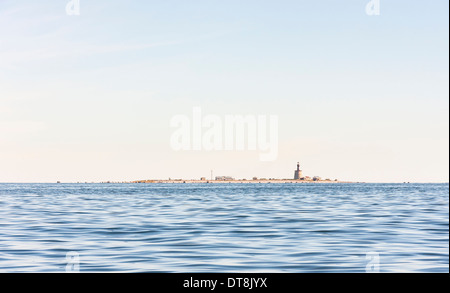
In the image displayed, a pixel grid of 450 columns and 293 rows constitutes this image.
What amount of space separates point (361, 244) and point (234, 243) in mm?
4781

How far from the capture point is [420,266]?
1791 centimetres

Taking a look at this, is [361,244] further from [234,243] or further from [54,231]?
[54,231]

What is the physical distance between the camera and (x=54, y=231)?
2819 centimetres

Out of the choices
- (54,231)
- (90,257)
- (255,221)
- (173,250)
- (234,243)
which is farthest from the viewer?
(255,221)
